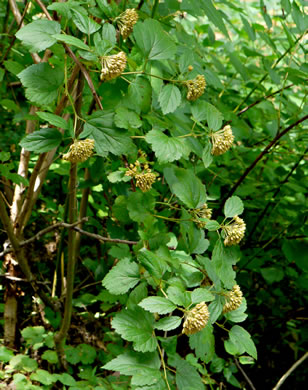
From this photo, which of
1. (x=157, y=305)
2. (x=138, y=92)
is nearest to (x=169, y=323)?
(x=157, y=305)

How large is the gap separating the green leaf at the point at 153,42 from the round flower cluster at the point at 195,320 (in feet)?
1.59

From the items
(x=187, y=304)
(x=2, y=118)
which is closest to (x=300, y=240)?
(x=187, y=304)

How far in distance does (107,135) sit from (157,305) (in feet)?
1.06

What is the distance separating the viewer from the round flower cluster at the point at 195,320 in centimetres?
71

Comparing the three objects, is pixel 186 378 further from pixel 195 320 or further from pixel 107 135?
pixel 107 135

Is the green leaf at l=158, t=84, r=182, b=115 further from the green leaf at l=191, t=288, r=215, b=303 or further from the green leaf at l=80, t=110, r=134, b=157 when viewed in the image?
the green leaf at l=191, t=288, r=215, b=303

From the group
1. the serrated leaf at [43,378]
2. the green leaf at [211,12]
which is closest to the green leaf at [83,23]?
the green leaf at [211,12]

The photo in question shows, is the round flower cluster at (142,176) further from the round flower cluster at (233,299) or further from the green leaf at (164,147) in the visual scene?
the round flower cluster at (233,299)

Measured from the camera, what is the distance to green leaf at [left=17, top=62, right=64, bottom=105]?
0.77 m

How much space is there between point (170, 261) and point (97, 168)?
42 cm

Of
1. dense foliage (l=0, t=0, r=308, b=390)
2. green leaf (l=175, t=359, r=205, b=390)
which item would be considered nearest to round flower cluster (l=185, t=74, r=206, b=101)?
dense foliage (l=0, t=0, r=308, b=390)

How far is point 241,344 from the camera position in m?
0.88

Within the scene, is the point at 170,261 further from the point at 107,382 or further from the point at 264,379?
the point at 264,379

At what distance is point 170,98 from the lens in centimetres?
A: 85
